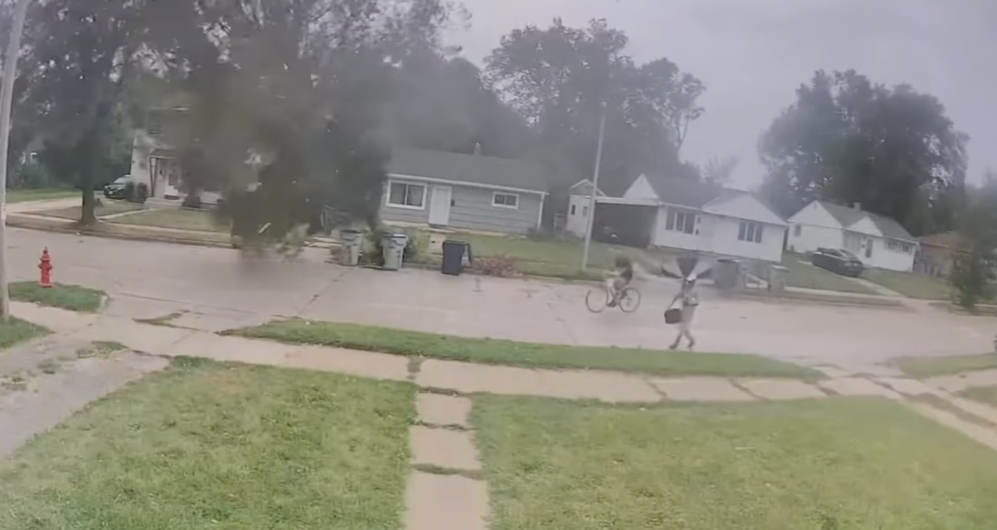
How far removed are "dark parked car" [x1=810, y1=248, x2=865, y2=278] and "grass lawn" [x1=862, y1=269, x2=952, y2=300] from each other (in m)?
0.03

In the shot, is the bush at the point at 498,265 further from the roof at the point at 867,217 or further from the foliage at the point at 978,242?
the foliage at the point at 978,242

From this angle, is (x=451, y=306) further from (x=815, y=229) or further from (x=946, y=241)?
(x=946, y=241)

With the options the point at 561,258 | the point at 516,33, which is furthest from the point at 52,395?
the point at 516,33

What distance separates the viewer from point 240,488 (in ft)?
6.12

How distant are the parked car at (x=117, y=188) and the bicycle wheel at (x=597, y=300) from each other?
113cm

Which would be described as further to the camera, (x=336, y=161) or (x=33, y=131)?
(x=33, y=131)

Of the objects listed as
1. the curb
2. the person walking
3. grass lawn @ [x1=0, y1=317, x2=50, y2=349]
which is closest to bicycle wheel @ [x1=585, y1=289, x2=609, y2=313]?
the person walking

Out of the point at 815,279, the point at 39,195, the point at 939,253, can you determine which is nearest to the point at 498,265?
the point at 815,279

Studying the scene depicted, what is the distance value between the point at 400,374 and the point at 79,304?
1.04 m

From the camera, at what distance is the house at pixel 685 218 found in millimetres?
1917

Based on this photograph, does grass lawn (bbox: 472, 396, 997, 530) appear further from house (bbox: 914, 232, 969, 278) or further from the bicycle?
house (bbox: 914, 232, 969, 278)

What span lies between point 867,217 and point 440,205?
2.96 feet

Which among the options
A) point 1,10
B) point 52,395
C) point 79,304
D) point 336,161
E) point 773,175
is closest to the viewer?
point 336,161

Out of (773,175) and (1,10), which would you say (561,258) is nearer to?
(773,175)
